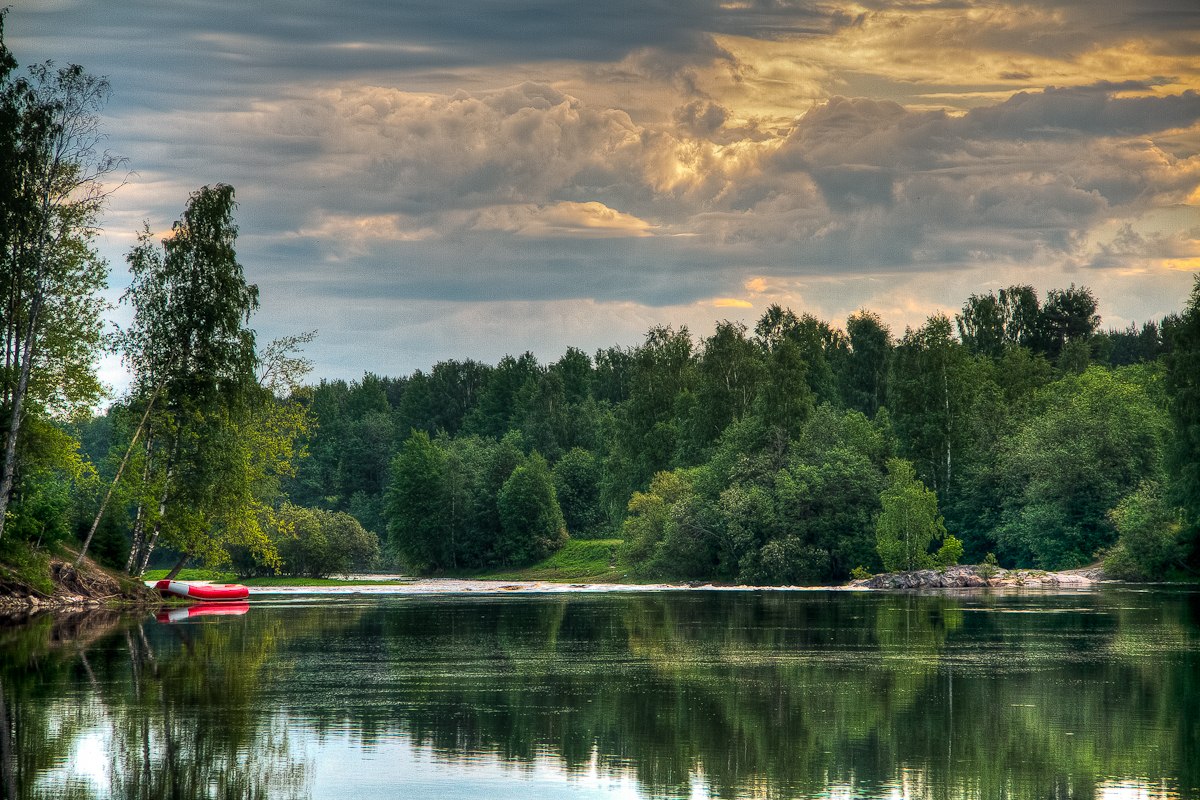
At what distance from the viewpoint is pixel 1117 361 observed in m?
177

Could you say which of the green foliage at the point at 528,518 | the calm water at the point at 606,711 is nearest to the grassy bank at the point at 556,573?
the green foliage at the point at 528,518

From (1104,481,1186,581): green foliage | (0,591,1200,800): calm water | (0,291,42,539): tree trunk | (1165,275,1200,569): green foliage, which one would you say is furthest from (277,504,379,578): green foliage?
(1165,275,1200,569): green foliage

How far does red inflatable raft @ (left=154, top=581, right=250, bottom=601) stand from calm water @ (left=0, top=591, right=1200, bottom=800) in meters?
17.6

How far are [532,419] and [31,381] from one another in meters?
102

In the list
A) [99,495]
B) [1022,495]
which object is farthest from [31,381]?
[1022,495]

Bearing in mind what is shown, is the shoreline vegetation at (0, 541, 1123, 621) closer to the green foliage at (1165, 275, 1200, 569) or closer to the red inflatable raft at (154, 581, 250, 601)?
the red inflatable raft at (154, 581, 250, 601)

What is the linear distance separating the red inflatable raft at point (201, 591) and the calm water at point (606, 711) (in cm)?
1764

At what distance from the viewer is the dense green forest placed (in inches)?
2080

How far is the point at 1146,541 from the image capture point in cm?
7331

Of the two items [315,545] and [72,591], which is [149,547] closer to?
[72,591]

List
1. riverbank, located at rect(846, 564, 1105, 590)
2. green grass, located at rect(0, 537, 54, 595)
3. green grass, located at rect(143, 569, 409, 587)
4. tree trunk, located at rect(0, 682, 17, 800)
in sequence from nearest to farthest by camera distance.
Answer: tree trunk, located at rect(0, 682, 17, 800)
green grass, located at rect(0, 537, 54, 595)
riverbank, located at rect(846, 564, 1105, 590)
green grass, located at rect(143, 569, 409, 587)

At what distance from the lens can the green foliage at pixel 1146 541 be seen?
7294 cm

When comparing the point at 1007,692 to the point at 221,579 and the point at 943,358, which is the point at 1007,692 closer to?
the point at 943,358

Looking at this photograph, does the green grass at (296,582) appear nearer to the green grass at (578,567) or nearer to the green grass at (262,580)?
the green grass at (262,580)
